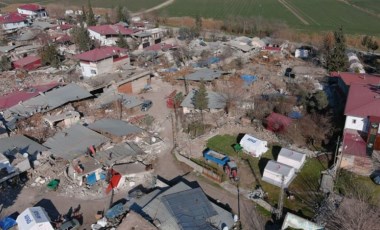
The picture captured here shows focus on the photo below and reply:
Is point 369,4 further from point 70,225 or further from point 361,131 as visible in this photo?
point 70,225

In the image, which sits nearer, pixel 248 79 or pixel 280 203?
pixel 280 203

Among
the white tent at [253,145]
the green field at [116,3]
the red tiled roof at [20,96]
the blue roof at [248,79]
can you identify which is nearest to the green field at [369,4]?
the green field at [116,3]

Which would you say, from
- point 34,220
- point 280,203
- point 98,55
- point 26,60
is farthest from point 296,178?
point 26,60

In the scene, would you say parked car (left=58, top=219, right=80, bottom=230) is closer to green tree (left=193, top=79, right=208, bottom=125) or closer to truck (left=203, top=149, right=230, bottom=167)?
truck (left=203, top=149, right=230, bottom=167)

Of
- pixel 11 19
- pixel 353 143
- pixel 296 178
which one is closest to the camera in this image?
pixel 296 178

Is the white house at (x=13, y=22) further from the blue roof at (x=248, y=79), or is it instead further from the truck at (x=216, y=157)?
the truck at (x=216, y=157)

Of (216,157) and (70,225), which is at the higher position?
(216,157)

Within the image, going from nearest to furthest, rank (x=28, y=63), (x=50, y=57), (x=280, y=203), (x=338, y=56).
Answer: (x=280, y=203), (x=338, y=56), (x=28, y=63), (x=50, y=57)
